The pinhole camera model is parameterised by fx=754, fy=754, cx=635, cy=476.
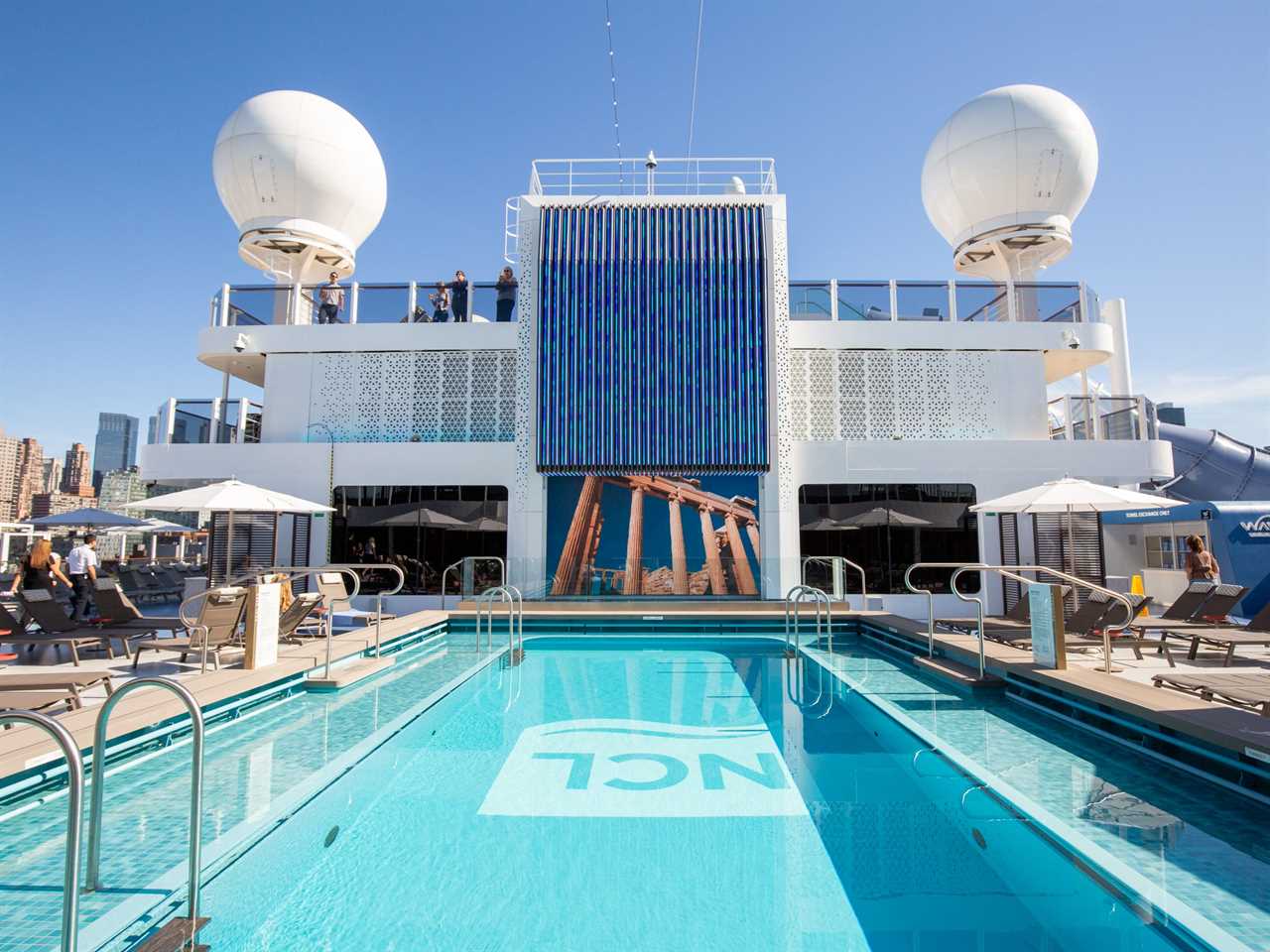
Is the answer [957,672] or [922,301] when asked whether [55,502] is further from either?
[957,672]

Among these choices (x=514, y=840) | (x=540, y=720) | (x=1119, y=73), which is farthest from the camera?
(x=1119, y=73)

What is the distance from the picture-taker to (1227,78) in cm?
934

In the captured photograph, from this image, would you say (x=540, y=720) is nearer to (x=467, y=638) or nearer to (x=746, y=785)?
(x=746, y=785)

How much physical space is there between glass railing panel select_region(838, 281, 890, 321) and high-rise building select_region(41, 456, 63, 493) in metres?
137

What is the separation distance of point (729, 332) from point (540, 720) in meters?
9.88

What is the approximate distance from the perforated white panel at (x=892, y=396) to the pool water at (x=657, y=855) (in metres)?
9.59

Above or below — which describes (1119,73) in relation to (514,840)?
above

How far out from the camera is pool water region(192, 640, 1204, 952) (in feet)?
10.2

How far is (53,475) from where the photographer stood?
122750mm

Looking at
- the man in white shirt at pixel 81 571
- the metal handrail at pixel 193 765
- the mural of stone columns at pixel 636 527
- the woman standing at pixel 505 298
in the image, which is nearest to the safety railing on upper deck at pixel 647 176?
the woman standing at pixel 505 298

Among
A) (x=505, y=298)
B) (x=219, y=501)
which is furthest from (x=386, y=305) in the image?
(x=219, y=501)

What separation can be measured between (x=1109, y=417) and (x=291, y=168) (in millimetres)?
17537

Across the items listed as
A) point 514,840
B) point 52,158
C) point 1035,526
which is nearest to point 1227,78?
point 1035,526

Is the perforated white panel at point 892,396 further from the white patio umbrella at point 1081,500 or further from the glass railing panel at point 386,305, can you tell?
the glass railing panel at point 386,305
